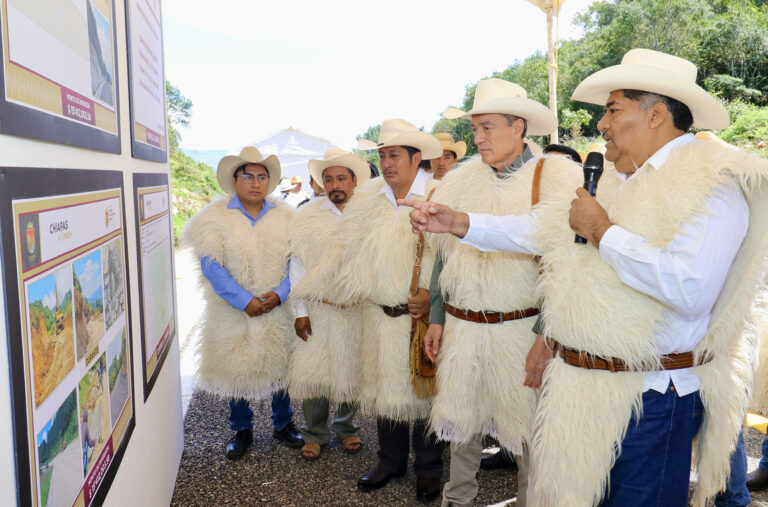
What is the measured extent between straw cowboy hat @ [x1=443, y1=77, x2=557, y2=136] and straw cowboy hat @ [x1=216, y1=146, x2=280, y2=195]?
5.50ft

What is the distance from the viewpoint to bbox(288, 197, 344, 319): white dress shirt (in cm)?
373

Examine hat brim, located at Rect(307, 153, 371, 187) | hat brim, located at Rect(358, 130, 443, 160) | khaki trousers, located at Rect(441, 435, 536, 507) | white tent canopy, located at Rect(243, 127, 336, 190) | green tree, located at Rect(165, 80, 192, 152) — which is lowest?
khaki trousers, located at Rect(441, 435, 536, 507)

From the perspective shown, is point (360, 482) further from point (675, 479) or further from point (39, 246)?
point (39, 246)

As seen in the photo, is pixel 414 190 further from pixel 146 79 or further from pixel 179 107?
pixel 179 107

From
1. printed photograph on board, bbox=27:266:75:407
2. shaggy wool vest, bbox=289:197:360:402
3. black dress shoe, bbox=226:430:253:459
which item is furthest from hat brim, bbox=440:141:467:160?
printed photograph on board, bbox=27:266:75:407

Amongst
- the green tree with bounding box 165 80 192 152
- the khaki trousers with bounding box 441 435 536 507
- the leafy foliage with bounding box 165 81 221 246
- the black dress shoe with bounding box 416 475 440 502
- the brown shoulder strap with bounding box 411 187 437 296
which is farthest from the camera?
the green tree with bounding box 165 80 192 152

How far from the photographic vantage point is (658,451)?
1898mm

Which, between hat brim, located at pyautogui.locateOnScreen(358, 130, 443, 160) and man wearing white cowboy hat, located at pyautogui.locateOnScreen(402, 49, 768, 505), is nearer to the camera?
man wearing white cowboy hat, located at pyautogui.locateOnScreen(402, 49, 768, 505)

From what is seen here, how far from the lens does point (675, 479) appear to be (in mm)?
1898

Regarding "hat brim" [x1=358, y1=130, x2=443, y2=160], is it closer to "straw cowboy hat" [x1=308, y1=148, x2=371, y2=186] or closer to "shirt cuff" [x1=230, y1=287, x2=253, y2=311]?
"straw cowboy hat" [x1=308, y1=148, x2=371, y2=186]

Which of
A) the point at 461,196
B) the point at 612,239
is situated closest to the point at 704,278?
the point at 612,239

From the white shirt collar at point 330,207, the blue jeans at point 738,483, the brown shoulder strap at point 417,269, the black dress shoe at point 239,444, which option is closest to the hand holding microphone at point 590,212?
the brown shoulder strap at point 417,269

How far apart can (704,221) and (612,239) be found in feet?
0.90

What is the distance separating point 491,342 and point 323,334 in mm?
1460
